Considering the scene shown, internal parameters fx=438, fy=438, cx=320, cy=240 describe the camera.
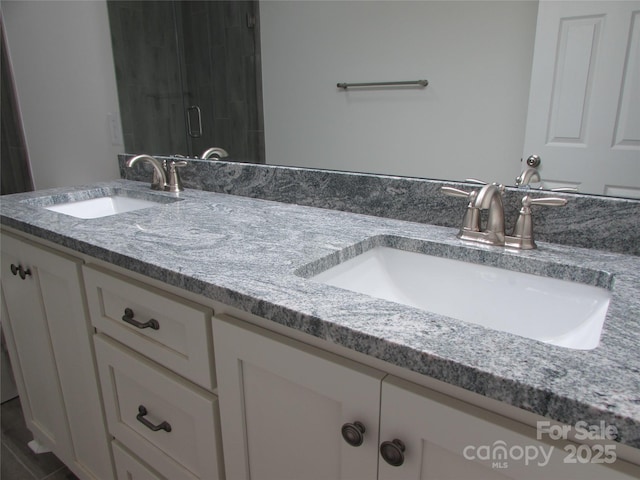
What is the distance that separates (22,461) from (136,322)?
116 centimetres

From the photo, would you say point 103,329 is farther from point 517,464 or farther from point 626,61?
point 626,61

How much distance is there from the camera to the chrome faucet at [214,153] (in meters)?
1.48

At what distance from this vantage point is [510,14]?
2.83 ft

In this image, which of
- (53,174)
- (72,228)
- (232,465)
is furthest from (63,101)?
(232,465)

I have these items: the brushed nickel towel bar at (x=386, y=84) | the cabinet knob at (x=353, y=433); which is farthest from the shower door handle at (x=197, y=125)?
the cabinet knob at (x=353, y=433)

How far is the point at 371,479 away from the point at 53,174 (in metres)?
2.08

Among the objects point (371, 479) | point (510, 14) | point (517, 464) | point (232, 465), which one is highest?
point (510, 14)

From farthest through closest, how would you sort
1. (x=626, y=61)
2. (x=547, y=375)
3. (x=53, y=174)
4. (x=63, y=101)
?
(x=53, y=174)
(x=63, y=101)
(x=626, y=61)
(x=547, y=375)

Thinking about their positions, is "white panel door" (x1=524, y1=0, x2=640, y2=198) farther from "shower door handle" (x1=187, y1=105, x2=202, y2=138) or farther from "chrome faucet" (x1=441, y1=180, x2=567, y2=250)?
"shower door handle" (x1=187, y1=105, x2=202, y2=138)

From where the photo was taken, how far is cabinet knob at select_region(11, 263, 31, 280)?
1.25 m

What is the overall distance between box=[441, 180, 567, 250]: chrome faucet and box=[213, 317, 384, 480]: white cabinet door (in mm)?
470

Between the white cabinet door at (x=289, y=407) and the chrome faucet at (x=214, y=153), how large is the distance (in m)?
0.87

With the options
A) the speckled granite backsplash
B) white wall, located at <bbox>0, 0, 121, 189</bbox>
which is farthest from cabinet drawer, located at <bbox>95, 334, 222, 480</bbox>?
white wall, located at <bbox>0, 0, 121, 189</bbox>

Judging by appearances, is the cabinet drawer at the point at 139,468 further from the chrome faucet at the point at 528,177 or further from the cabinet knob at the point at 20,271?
the chrome faucet at the point at 528,177
